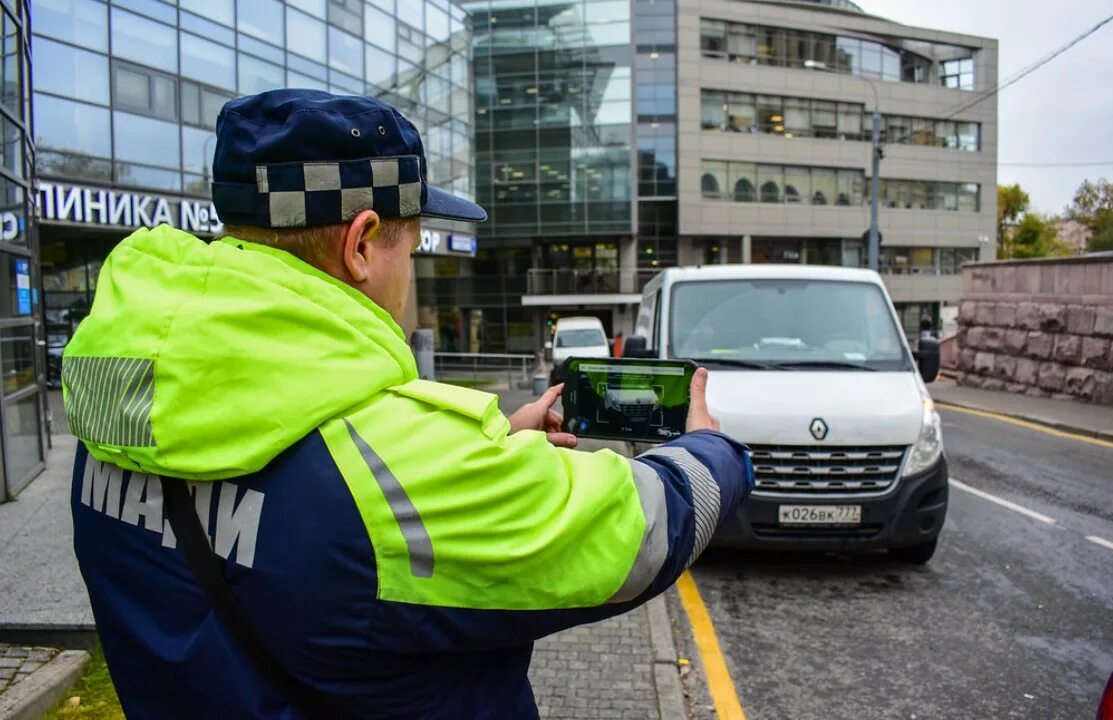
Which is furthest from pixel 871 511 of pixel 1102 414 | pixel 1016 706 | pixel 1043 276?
pixel 1043 276

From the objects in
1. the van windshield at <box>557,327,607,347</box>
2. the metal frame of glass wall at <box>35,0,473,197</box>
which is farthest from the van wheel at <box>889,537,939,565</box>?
the van windshield at <box>557,327,607,347</box>

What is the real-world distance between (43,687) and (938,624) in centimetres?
487

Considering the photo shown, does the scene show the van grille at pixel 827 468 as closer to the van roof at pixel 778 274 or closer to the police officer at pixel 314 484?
the van roof at pixel 778 274

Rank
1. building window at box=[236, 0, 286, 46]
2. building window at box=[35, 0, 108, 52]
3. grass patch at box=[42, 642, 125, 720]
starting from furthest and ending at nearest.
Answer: building window at box=[236, 0, 286, 46]
building window at box=[35, 0, 108, 52]
grass patch at box=[42, 642, 125, 720]

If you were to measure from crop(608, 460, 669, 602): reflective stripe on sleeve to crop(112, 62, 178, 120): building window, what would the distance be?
20.5 metres

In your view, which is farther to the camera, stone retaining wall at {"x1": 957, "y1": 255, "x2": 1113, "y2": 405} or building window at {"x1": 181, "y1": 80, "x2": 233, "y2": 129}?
building window at {"x1": 181, "y1": 80, "x2": 233, "y2": 129}

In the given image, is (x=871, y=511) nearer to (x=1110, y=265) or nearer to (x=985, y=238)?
(x=1110, y=265)

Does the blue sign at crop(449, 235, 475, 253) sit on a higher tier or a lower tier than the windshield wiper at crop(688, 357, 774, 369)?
higher

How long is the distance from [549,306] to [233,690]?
41.3 m

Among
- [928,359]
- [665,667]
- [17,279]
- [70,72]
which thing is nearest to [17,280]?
[17,279]

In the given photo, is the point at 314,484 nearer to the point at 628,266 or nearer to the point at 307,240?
the point at 307,240

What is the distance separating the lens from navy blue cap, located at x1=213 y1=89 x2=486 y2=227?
127 centimetres

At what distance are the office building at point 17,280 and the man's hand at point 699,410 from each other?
729 centimetres

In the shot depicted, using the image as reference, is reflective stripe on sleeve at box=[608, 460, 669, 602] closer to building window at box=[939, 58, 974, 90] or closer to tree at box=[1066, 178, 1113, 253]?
tree at box=[1066, 178, 1113, 253]
